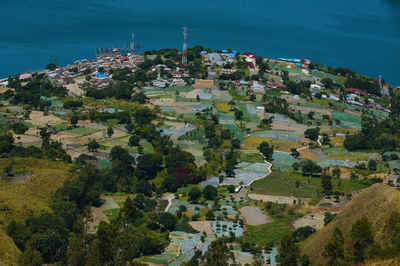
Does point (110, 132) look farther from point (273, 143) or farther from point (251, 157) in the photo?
point (273, 143)

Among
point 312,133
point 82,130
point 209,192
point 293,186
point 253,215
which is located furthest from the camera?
point 312,133

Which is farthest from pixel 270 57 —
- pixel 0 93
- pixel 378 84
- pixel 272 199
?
pixel 272 199

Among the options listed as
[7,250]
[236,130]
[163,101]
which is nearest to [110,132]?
[236,130]

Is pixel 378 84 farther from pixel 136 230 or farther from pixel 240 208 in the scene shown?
pixel 136 230

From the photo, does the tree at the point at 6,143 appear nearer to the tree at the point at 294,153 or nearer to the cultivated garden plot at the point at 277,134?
the cultivated garden plot at the point at 277,134

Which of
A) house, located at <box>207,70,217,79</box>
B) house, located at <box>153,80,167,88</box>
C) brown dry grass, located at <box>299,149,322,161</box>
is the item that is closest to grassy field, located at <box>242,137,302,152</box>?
brown dry grass, located at <box>299,149,322,161</box>
